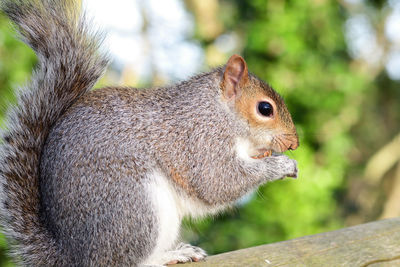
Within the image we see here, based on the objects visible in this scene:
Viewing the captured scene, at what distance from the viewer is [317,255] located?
159 cm

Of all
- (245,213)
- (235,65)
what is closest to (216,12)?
(245,213)

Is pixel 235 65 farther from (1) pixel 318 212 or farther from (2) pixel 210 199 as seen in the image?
(1) pixel 318 212

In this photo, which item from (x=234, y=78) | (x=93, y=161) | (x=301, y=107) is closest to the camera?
(x=93, y=161)

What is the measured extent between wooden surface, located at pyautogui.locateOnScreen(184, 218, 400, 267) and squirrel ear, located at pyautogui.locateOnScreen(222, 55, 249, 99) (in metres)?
0.63

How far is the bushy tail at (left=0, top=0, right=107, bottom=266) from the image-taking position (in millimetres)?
1509

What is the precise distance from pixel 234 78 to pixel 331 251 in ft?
2.48

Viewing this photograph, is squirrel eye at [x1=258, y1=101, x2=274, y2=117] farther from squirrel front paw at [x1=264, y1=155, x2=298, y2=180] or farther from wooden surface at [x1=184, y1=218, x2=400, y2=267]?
wooden surface at [x1=184, y1=218, x2=400, y2=267]

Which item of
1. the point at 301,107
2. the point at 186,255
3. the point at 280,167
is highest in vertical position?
the point at 301,107

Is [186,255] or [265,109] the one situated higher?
[265,109]

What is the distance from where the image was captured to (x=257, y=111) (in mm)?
1904

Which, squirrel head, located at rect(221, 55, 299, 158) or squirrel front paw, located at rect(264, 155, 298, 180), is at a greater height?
squirrel head, located at rect(221, 55, 299, 158)

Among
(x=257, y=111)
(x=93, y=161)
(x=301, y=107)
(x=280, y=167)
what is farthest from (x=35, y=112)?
(x=301, y=107)

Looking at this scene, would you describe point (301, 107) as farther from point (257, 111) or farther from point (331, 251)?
point (331, 251)

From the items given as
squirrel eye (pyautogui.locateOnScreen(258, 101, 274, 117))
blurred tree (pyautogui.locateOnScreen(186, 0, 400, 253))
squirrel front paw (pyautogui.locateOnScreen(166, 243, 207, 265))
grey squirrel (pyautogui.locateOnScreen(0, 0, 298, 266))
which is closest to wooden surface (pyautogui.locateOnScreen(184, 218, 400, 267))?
squirrel front paw (pyautogui.locateOnScreen(166, 243, 207, 265))
